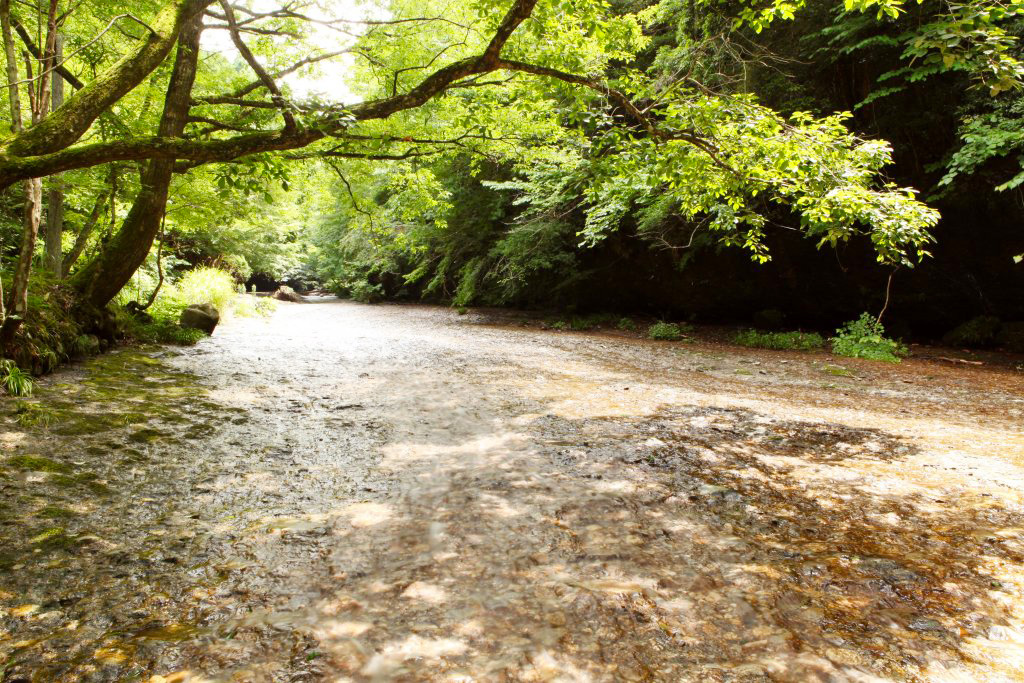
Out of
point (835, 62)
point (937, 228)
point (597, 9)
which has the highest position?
point (835, 62)

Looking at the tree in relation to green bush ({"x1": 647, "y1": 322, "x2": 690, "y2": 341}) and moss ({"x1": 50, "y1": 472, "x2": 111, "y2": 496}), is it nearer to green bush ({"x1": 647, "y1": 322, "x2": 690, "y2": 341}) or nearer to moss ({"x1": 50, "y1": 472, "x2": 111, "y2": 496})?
moss ({"x1": 50, "y1": 472, "x2": 111, "y2": 496})

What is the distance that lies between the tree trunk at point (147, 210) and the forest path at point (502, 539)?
2666 mm

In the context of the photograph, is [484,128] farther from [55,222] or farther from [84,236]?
[84,236]

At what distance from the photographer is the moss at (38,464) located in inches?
144

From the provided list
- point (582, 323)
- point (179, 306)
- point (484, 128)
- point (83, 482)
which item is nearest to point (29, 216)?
point (83, 482)

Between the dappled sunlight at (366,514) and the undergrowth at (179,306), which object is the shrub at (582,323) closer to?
the undergrowth at (179,306)

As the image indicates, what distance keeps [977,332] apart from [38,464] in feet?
51.0

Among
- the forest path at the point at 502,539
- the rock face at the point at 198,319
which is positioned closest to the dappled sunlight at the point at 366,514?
the forest path at the point at 502,539

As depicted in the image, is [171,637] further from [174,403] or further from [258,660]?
[174,403]

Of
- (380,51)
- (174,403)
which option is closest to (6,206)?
(174,403)

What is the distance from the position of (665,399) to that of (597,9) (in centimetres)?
493

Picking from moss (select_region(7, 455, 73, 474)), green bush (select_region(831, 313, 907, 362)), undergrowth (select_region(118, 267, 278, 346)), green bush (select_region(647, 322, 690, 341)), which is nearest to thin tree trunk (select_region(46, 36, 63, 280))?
undergrowth (select_region(118, 267, 278, 346))

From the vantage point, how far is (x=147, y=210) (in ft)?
26.6

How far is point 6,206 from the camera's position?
8562mm
